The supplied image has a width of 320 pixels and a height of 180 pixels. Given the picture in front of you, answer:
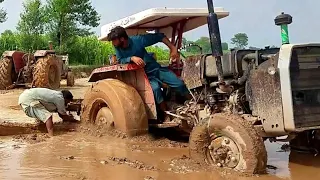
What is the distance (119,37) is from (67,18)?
28.5 meters

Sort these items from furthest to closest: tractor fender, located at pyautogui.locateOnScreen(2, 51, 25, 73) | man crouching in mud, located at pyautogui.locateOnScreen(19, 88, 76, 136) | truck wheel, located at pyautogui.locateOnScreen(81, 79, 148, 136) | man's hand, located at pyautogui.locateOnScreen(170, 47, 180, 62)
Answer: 1. tractor fender, located at pyautogui.locateOnScreen(2, 51, 25, 73)
2. man crouching in mud, located at pyautogui.locateOnScreen(19, 88, 76, 136)
3. man's hand, located at pyautogui.locateOnScreen(170, 47, 180, 62)
4. truck wheel, located at pyautogui.locateOnScreen(81, 79, 148, 136)

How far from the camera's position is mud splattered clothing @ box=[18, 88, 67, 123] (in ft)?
25.9

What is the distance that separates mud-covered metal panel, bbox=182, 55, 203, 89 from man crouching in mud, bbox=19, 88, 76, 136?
254cm

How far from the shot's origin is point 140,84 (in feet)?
23.3

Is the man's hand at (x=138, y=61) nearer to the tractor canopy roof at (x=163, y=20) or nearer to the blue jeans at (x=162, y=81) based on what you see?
the blue jeans at (x=162, y=81)

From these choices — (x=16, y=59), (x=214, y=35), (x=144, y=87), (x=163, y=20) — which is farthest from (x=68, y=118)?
→ (x=16, y=59)

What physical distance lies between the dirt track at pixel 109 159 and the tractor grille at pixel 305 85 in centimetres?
63

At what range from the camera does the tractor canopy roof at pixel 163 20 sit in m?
7.19

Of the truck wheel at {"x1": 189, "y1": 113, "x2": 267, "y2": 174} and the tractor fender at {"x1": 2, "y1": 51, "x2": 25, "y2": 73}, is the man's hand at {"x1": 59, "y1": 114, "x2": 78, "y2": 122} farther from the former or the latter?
the tractor fender at {"x1": 2, "y1": 51, "x2": 25, "y2": 73}

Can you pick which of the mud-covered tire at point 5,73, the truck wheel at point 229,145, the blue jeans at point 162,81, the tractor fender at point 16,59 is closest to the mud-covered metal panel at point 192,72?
the blue jeans at point 162,81

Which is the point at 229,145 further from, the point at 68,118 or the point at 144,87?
the point at 68,118

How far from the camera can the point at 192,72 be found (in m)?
6.21

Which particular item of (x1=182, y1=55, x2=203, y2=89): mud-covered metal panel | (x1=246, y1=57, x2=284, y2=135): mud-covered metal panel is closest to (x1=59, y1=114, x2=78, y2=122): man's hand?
(x1=182, y1=55, x2=203, y2=89): mud-covered metal panel

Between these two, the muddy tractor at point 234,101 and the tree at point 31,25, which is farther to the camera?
the tree at point 31,25
